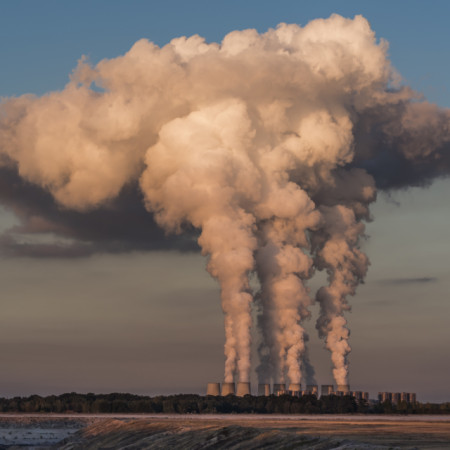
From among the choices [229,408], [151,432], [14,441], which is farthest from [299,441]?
[229,408]

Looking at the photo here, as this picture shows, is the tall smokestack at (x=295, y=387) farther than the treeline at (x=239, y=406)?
Yes

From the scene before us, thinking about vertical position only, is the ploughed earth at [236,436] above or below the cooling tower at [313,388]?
below

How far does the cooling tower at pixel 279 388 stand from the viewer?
119625 mm

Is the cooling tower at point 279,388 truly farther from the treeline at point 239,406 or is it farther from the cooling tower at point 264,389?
the treeline at point 239,406

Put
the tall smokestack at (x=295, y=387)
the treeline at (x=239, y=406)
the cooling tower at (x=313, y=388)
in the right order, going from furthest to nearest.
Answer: the cooling tower at (x=313, y=388) → the tall smokestack at (x=295, y=387) → the treeline at (x=239, y=406)

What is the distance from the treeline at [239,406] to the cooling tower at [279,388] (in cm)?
1013

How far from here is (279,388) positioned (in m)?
120

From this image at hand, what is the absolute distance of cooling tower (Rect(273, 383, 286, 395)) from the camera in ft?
392

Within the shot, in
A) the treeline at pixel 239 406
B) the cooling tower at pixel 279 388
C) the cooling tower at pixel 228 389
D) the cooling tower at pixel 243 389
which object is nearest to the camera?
the treeline at pixel 239 406

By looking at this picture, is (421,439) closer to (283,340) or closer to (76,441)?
(76,441)

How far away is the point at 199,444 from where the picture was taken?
47625 mm

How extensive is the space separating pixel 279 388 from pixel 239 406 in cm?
1831

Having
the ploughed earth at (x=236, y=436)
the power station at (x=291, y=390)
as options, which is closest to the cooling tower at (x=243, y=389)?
the power station at (x=291, y=390)

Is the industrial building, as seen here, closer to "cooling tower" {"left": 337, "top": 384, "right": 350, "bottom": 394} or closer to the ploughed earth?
"cooling tower" {"left": 337, "top": 384, "right": 350, "bottom": 394}
